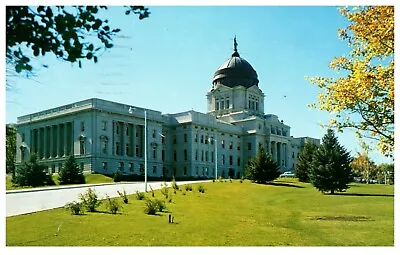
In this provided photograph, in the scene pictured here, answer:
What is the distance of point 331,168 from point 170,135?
13.6m

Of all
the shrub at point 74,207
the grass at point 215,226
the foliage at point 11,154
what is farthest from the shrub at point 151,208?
the foliage at point 11,154

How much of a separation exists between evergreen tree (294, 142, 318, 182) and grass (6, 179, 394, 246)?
6834mm

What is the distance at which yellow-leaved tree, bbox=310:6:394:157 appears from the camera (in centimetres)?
818

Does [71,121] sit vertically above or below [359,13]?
below

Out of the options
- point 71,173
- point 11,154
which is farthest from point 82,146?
point 11,154

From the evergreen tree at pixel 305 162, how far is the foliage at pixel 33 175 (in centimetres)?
936

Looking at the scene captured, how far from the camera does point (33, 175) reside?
1231 cm

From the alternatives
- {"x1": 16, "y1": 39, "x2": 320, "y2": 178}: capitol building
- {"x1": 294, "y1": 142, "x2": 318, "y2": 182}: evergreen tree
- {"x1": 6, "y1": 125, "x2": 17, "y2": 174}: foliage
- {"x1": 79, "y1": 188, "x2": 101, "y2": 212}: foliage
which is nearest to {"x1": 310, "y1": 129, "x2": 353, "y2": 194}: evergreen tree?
{"x1": 16, "y1": 39, "x2": 320, "y2": 178}: capitol building

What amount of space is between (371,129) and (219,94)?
20.0 meters

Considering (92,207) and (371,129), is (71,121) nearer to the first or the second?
(92,207)

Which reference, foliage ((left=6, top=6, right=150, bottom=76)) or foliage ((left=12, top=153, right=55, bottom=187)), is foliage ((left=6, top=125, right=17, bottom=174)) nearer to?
foliage ((left=12, top=153, right=55, bottom=187))

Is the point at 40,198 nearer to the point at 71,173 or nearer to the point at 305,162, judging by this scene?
the point at 71,173
